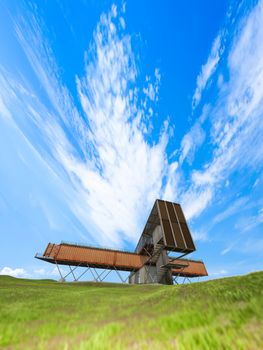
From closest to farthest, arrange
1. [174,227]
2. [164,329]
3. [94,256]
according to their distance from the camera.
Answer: [164,329]
[174,227]
[94,256]

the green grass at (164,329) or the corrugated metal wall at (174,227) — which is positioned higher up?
the corrugated metal wall at (174,227)

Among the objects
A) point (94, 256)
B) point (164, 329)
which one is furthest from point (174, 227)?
point (164, 329)

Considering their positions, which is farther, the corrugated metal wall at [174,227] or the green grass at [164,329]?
the corrugated metal wall at [174,227]

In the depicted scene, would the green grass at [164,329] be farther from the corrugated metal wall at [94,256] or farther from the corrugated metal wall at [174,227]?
the corrugated metal wall at [94,256]

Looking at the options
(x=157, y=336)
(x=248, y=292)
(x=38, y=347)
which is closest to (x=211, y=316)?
(x=157, y=336)

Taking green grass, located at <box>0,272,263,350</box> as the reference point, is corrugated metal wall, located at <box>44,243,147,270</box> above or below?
above

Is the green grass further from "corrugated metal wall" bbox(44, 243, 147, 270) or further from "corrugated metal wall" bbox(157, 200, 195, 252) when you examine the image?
"corrugated metal wall" bbox(44, 243, 147, 270)

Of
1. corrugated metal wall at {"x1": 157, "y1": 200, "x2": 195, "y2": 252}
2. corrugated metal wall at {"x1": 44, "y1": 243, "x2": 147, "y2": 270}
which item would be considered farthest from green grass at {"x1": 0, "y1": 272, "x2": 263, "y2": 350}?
corrugated metal wall at {"x1": 44, "y1": 243, "x2": 147, "y2": 270}

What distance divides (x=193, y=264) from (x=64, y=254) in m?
25.9

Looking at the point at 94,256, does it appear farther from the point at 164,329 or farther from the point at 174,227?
the point at 164,329

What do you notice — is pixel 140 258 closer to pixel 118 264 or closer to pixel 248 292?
pixel 118 264

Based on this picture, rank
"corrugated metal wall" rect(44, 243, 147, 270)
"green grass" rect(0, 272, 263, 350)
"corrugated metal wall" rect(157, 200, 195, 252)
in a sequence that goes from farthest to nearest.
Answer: "corrugated metal wall" rect(44, 243, 147, 270), "corrugated metal wall" rect(157, 200, 195, 252), "green grass" rect(0, 272, 263, 350)

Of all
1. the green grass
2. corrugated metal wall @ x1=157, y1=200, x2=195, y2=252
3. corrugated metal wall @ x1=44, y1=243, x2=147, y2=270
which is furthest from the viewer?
corrugated metal wall @ x1=44, y1=243, x2=147, y2=270

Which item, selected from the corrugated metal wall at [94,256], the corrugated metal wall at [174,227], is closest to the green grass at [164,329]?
the corrugated metal wall at [174,227]
